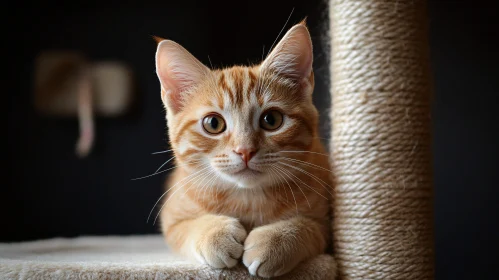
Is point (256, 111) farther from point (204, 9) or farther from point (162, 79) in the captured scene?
point (204, 9)

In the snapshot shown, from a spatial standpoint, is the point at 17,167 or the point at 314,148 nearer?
the point at 314,148

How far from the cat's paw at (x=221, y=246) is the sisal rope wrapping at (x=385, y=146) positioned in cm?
29

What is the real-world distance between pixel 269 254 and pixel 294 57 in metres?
0.50

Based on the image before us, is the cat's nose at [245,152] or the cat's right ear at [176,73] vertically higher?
the cat's right ear at [176,73]

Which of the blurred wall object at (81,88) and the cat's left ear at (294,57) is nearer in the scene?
the cat's left ear at (294,57)

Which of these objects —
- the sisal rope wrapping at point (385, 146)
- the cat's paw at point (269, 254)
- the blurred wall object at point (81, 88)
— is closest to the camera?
the cat's paw at point (269, 254)

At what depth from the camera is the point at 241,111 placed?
3.64ft

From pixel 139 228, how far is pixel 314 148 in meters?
1.43

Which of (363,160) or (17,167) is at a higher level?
(363,160)

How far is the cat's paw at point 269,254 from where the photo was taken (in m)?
0.99

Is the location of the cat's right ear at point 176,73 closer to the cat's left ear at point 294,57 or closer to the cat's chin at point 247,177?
the cat's left ear at point 294,57

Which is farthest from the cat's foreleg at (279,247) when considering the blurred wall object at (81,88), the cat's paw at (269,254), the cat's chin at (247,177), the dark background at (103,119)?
the blurred wall object at (81,88)

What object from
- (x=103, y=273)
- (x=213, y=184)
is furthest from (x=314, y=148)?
(x=103, y=273)

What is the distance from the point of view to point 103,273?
957mm
